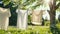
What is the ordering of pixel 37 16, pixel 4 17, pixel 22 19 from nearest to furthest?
pixel 4 17, pixel 22 19, pixel 37 16

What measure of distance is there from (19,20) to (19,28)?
37cm

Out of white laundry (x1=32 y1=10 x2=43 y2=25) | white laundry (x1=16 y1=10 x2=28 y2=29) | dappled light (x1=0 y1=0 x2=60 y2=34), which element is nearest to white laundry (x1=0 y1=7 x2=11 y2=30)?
dappled light (x1=0 y1=0 x2=60 y2=34)

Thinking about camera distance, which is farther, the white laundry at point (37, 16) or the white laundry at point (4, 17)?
the white laundry at point (37, 16)

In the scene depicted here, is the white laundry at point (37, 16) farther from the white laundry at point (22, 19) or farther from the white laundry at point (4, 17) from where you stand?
the white laundry at point (4, 17)

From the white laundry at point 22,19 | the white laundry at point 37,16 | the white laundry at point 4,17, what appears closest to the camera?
the white laundry at point 4,17

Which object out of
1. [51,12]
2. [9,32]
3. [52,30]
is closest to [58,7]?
[51,12]

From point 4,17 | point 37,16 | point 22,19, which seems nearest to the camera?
point 4,17

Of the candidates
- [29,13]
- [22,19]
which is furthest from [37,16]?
[22,19]

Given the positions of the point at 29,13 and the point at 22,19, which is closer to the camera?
the point at 22,19

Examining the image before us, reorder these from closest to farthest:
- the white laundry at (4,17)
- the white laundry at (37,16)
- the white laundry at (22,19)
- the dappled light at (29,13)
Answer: the white laundry at (4,17), the dappled light at (29,13), the white laundry at (22,19), the white laundry at (37,16)

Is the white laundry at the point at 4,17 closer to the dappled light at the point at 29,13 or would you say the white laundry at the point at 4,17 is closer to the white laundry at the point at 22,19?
the dappled light at the point at 29,13

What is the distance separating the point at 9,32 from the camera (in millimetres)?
9125

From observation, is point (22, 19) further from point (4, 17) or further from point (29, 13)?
point (29, 13)

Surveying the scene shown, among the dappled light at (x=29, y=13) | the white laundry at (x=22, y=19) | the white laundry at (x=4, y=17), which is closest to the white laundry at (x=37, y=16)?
the dappled light at (x=29, y=13)
